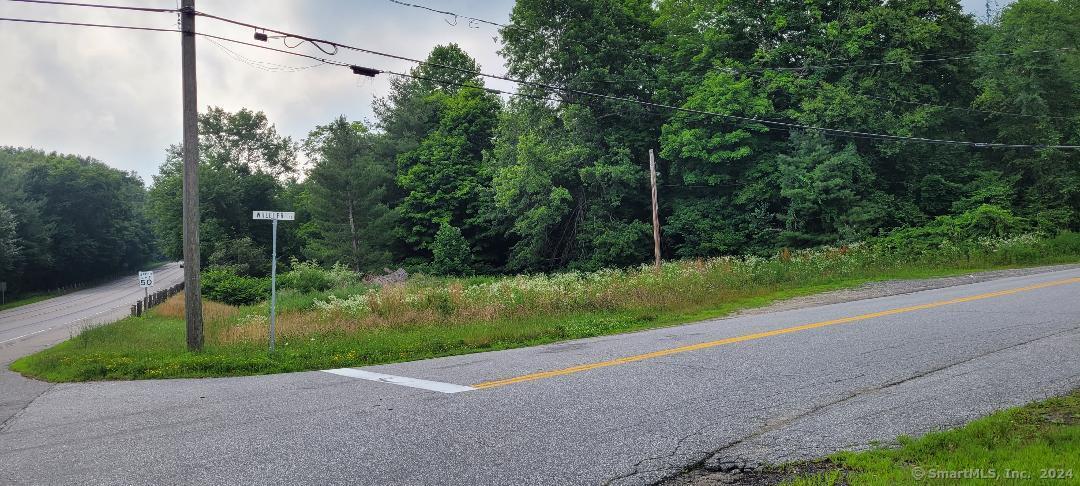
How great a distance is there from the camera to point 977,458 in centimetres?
372

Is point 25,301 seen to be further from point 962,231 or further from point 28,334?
point 962,231

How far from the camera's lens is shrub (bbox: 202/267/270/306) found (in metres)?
32.8

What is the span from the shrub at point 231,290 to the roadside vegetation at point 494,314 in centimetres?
732

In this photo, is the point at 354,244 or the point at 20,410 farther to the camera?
the point at 354,244

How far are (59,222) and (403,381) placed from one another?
3035 inches

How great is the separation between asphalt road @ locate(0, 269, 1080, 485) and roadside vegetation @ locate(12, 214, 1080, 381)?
4.87ft

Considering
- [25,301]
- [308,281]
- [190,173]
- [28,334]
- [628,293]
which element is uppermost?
[190,173]

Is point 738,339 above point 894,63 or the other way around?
the other way around

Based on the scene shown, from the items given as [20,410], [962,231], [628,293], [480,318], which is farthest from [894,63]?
[20,410]

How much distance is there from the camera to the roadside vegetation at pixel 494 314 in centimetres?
1031

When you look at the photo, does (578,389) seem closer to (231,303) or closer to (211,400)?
(211,400)

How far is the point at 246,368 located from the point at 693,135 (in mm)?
26583

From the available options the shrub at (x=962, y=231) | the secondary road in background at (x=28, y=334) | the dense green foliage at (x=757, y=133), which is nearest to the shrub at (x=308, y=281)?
the dense green foliage at (x=757, y=133)

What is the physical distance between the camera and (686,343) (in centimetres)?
916
